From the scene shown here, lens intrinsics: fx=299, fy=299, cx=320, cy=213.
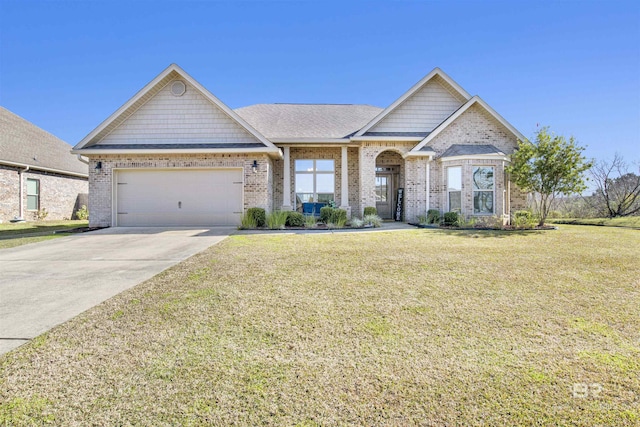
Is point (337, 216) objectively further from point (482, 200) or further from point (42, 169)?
point (42, 169)

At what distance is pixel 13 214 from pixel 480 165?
23.9 metres

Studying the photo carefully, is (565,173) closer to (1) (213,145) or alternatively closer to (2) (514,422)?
(2) (514,422)

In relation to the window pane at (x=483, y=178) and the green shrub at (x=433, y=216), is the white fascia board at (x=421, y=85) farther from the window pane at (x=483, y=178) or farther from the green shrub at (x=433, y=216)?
the green shrub at (x=433, y=216)

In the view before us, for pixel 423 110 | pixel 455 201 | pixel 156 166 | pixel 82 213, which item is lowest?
pixel 82 213

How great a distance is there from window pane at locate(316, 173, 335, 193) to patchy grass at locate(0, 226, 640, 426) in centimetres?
1014

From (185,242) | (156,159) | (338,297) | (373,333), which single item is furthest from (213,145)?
(373,333)

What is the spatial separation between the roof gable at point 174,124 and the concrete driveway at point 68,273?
5194 millimetres

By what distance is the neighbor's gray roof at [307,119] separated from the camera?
14523 mm

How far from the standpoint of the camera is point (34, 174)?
17625mm

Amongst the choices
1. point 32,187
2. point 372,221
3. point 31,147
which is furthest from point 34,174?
point 372,221

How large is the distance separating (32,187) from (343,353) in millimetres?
22938

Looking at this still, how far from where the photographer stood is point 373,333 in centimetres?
301

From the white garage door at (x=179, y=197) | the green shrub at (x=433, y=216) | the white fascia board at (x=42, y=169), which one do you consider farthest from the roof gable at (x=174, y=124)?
the green shrub at (x=433, y=216)

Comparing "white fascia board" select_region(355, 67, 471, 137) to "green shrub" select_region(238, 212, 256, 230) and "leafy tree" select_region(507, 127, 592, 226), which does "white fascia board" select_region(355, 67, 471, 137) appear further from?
"green shrub" select_region(238, 212, 256, 230)
